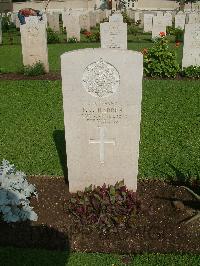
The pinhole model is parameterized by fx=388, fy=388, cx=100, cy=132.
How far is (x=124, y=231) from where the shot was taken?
445cm

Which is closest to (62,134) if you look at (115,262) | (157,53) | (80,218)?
(80,218)

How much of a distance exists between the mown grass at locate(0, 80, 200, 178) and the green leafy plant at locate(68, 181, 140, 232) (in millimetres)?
1003

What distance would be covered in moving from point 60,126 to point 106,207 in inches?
139

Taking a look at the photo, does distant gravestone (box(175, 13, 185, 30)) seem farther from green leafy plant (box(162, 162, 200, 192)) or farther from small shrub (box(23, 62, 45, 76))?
green leafy plant (box(162, 162, 200, 192))

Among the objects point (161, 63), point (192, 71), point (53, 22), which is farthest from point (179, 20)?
point (161, 63)

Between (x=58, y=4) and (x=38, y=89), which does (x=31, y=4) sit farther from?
(x=38, y=89)

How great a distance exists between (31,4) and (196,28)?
34435 mm

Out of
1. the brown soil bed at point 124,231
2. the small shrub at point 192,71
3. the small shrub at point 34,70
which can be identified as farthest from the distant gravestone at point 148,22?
the brown soil bed at point 124,231

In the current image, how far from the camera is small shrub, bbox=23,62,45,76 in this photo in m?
11.7

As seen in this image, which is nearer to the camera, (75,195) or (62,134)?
(75,195)

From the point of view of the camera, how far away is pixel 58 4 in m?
43.8

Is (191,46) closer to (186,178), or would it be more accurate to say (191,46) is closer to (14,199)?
(186,178)

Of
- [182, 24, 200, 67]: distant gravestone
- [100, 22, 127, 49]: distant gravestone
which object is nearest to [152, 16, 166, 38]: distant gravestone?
[100, 22, 127, 49]: distant gravestone

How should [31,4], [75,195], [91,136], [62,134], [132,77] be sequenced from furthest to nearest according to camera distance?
[31,4] → [62,134] → [75,195] → [91,136] → [132,77]
